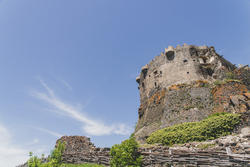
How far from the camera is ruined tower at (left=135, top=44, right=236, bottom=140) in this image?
2394 cm

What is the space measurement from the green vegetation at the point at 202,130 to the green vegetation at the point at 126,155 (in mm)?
6619

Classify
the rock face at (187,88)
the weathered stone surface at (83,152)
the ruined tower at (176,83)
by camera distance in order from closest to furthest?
the weathered stone surface at (83,152), the rock face at (187,88), the ruined tower at (176,83)

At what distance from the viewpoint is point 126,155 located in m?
12.2

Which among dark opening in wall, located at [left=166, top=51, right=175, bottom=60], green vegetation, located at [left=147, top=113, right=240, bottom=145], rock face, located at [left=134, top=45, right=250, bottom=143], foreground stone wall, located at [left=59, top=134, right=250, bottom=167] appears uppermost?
dark opening in wall, located at [left=166, top=51, right=175, bottom=60]

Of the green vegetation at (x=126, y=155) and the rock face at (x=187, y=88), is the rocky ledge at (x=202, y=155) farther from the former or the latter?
the rock face at (x=187, y=88)

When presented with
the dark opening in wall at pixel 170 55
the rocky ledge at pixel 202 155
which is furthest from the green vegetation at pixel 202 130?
the dark opening in wall at pixel 170 55

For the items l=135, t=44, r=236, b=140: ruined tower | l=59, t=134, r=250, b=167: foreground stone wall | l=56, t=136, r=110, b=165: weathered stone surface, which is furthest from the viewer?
l=135, t=44, r=236, b=140: ruined tower

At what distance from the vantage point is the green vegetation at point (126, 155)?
12.1 m

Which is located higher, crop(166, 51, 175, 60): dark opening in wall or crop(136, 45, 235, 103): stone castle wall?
crop(166, 51, 175, 60): dark opening in wall

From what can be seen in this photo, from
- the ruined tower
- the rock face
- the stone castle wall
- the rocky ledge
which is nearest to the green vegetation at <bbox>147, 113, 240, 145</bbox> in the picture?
the rocky ledge

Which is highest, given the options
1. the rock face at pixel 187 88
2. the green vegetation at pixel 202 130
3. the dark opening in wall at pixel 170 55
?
the dark opening in wall at pixel 170 55

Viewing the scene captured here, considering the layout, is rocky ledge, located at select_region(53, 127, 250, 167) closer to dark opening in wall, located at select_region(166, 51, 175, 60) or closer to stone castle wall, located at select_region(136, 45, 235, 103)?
stone castle wall, located at select_region(136, 45, 235, 103)

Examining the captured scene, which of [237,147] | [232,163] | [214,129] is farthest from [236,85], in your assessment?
[232,163]

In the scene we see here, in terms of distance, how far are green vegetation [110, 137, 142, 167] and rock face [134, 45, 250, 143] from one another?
11069mm
